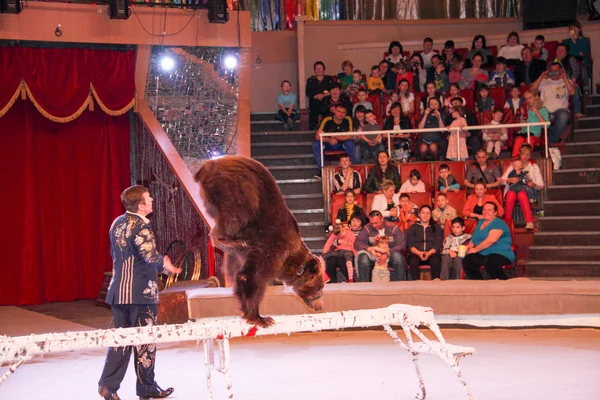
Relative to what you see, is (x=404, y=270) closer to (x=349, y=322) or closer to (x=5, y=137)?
(x=349, y=322)

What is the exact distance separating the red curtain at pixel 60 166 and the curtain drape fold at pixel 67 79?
1 cm

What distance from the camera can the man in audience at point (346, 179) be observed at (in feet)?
33.0

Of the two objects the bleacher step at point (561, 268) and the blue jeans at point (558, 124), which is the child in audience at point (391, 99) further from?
the bleacher step at point (561, 268)

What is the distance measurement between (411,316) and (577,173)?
253 inches

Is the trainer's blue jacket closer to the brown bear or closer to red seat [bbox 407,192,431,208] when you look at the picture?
the brown bear

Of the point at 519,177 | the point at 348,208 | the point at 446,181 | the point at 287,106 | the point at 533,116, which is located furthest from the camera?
the point at 287,106

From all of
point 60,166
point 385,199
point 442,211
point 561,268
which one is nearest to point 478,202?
point 442,211

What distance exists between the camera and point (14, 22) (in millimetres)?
9438

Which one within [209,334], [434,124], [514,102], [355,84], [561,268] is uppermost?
[355,84]

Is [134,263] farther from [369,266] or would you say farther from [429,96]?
[429,96]

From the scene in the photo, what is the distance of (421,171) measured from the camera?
10273 mm

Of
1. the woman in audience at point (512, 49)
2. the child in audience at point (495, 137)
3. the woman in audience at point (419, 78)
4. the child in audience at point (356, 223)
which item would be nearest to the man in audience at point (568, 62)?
the woman in audience at point (512, 49)

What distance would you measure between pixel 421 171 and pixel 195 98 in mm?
3039

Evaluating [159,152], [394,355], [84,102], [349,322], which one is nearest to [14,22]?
[84,102]
